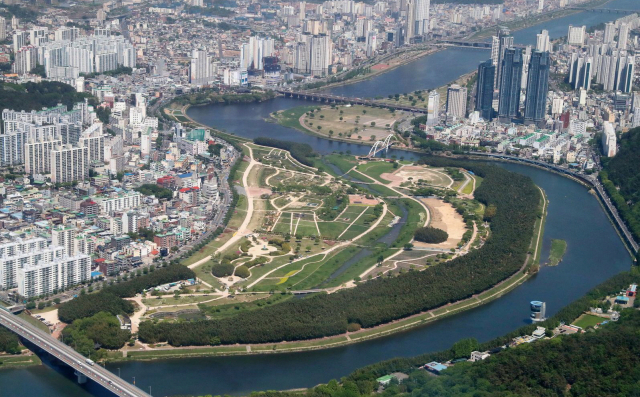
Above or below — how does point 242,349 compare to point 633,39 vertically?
below

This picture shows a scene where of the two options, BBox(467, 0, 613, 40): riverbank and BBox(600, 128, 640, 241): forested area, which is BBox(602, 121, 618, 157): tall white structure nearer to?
BBox(600, 128, 640, 241): forested area

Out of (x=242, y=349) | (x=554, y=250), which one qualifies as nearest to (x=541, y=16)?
(x=554, y=250)

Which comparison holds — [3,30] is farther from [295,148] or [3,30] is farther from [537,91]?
[537,91]

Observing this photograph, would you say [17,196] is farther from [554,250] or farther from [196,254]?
[554,250]

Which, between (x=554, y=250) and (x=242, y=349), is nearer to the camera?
(x=242, y=349)

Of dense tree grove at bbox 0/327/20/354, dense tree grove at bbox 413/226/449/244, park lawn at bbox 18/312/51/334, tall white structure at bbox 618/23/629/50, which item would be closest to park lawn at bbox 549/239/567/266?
dense tree grove at bbox 413/226/449/244
